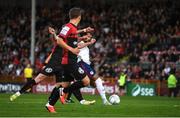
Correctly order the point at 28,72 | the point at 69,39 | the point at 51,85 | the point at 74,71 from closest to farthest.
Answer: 1. the point at 69,39
2. the point at 74,71
3. the point at 28,72
4. the point at 51,85

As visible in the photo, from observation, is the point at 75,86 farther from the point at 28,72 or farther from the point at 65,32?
the point at 28,72

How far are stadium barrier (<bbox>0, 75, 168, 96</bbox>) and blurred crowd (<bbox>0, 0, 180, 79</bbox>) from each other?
0.54m

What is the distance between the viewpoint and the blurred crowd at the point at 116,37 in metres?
39.3

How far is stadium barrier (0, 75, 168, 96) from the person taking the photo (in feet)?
127

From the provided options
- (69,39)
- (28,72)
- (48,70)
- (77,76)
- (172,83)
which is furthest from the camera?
(28,72)

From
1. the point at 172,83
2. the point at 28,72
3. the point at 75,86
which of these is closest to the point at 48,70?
the point at 75,86

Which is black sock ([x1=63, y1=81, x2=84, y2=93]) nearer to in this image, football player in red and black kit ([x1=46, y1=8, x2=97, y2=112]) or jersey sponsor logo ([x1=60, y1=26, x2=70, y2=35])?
football player in red and black kit ([x1=46, y1=8, x2=97, y2=112])

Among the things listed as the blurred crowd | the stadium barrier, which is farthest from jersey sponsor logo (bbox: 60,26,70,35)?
the stadium barrier

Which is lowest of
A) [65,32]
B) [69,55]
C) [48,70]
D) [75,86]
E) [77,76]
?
[75,86]

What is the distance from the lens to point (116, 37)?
43125 millimetres

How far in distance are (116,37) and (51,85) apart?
5.91 m

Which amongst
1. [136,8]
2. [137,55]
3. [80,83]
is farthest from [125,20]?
[80,83]

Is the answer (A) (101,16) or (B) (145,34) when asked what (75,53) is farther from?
(A) (101,16)

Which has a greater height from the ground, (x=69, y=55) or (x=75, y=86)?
(x=69, y=55)
